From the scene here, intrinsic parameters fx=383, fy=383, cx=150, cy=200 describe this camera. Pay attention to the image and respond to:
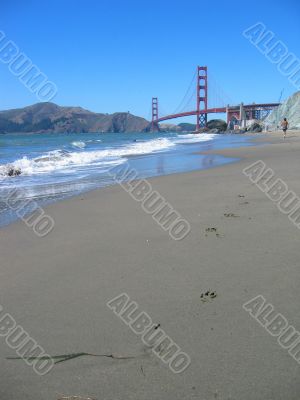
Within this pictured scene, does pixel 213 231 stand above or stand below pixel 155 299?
above

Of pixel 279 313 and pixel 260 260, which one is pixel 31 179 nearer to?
pixel 260 260

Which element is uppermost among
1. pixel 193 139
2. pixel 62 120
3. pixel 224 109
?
pixel 224 109

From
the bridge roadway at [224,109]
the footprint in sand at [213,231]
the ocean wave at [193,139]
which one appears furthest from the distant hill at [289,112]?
the footprint in sand at [213,231]

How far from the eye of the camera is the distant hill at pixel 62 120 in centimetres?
10269

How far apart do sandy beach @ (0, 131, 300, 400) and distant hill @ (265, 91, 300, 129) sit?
58.0m

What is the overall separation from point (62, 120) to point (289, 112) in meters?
68.8

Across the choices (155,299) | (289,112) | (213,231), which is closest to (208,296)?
(155,299)

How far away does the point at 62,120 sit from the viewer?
367 feet

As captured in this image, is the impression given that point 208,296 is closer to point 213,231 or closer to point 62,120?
point 213,231

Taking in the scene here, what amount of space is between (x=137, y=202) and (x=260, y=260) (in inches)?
107

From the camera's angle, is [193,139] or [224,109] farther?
[224,109]

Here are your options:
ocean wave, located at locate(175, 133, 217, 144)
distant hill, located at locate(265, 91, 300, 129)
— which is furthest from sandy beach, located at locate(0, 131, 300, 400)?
distant hill, located at locate(265, 91, 300, 129)

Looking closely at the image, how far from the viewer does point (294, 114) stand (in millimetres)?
61562

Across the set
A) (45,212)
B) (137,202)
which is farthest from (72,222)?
(137,202)
